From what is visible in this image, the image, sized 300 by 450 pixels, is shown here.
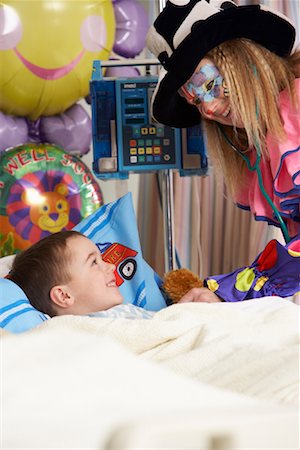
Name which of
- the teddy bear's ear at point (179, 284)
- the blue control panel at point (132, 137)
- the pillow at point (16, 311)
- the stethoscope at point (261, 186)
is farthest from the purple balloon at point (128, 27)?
the pillow at point (16, 311)

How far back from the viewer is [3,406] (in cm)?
51

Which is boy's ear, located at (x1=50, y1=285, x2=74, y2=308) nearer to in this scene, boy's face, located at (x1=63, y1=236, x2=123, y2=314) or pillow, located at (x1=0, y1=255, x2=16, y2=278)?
boy's face, located at (x1=63, y1=236, x2=123, y2=314)

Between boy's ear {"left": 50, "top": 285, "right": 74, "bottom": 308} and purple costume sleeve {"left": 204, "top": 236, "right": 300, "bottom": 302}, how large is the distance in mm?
364

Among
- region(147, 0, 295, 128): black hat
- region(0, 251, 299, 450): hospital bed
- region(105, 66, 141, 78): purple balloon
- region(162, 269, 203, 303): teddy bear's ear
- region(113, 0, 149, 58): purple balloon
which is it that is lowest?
region(162, 269, 203, 303): teddy bear's ear

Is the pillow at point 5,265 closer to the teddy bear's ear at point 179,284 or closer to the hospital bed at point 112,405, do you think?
the teddy bear's ear at point 179,284

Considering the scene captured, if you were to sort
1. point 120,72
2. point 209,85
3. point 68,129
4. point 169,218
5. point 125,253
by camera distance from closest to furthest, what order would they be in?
point 209,85
point 125,253
point 169,218
point 68,129
point 120,72

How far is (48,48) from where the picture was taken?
3121 millimetres

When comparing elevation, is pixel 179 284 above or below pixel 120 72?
below

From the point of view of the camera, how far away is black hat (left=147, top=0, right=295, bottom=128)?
6.17 feet

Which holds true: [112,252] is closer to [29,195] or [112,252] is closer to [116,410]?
[29,195]

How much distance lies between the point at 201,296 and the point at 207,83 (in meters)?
0.54

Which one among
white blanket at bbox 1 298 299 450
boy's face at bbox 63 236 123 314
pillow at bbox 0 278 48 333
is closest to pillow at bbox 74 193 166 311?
boy's face at bbox 63 236 123 314

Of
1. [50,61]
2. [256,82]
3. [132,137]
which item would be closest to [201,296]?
[256,82]

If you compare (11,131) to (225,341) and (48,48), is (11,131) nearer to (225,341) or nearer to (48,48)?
(48,48)
